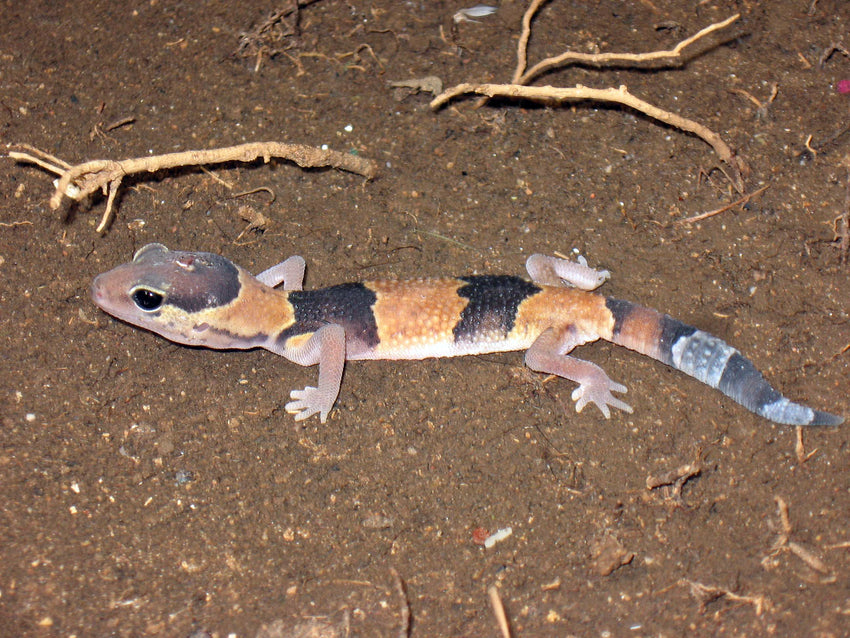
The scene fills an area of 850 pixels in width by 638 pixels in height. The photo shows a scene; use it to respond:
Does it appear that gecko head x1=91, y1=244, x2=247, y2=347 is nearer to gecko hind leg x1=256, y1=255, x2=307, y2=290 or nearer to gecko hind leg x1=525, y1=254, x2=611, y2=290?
gecko hind leg x1=256, y1=255, x2=307, y2=290

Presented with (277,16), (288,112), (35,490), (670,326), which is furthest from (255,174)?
(670,326)

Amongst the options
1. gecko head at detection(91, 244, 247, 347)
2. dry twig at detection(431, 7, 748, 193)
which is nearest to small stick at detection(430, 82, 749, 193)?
dry twig at detection(431, 7, 748, 193)

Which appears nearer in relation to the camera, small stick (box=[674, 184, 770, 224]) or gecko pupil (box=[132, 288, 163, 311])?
gecko pupil (box=[132, 288, 163, 311])

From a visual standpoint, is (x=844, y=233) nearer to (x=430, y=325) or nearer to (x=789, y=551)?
(x=789, y=551)

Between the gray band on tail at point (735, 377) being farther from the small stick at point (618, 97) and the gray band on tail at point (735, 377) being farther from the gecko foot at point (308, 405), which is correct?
the gecko foot at point (308, 405)

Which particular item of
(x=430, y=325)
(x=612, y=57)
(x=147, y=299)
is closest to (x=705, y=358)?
(x=430, y=325)

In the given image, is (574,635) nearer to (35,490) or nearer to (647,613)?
(647,613)
